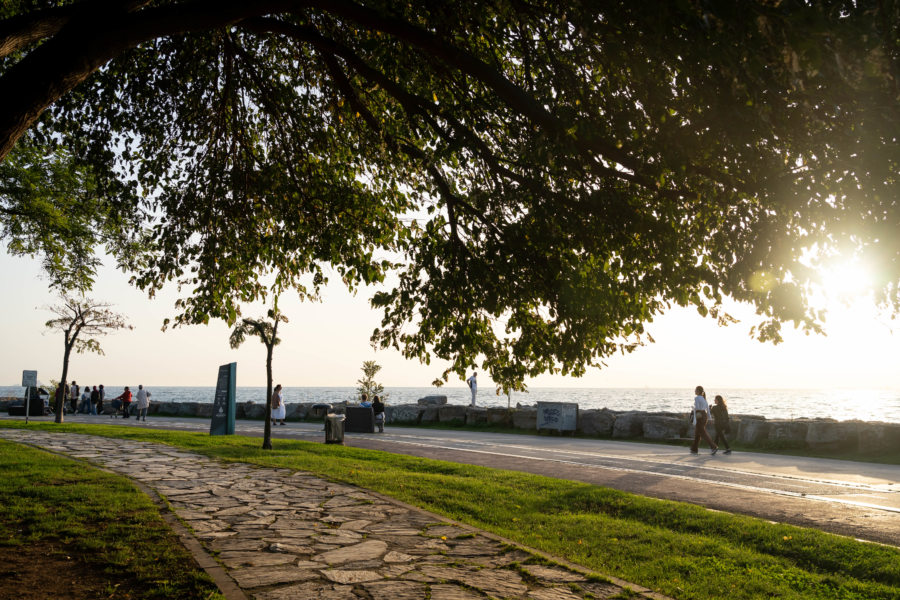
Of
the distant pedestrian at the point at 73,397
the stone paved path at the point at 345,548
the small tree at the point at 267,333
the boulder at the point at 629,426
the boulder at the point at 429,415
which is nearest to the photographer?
the stone paved path at the point at 345,548

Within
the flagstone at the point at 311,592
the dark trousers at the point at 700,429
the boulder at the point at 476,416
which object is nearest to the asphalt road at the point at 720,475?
the dark trousers at the point at 700,429

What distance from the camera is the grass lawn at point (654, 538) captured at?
577 cm

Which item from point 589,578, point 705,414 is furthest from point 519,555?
point 705,414

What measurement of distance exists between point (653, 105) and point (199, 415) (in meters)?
35.0

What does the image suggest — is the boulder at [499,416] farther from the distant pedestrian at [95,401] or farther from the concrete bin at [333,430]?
the distant pedestrian at [95,401]

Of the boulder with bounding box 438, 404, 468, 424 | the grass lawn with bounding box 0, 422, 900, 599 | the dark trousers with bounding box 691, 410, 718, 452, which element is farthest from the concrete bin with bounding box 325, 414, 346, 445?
the boulder with bounding box 438, 404, 468, 424

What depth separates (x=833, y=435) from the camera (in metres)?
16.6

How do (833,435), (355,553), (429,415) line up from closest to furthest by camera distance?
(355,553), (833,435), (429,415)

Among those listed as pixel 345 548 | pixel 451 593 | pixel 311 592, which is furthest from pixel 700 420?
pixel 311 592

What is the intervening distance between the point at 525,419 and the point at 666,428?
5988 mm

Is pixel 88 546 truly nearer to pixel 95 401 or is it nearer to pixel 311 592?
pixel 311 592

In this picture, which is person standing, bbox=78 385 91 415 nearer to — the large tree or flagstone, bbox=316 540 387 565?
the large tree

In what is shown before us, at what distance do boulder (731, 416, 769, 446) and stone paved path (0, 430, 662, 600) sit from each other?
45.7 feet

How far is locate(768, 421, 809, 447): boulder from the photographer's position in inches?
690
